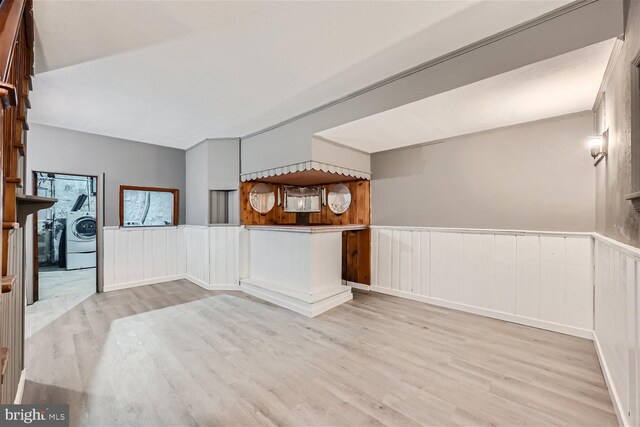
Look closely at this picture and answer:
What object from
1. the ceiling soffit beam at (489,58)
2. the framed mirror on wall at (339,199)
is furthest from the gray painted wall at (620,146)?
the framed mirror on wall at (339,199)

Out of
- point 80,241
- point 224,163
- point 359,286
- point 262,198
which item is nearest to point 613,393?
point 359,286

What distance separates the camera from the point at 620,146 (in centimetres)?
174

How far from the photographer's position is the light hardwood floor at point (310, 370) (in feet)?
5.62

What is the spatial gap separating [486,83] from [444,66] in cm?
36

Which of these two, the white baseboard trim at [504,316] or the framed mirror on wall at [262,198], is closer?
the white baseboard trim at [504,316]

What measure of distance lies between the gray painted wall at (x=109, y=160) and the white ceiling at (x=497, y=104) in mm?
3426

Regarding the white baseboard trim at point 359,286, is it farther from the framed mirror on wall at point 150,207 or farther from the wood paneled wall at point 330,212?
the framed mirror on wall at point 150,207

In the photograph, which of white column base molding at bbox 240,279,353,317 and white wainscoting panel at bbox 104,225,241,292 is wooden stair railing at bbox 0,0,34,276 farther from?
white wainscoting panel at bbox 104,225,241,292

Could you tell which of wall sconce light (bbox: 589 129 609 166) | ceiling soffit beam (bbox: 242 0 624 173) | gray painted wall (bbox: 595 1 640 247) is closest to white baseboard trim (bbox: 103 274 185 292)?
ceiling soffit beam (bbox: 242 0 624 173)

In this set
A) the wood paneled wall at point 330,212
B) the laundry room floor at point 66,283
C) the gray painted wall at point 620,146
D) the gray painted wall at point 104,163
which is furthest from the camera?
the wood paneled wall at point 330,212

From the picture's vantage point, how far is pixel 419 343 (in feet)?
8.55

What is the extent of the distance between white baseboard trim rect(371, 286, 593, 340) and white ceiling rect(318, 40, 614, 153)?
2.18m

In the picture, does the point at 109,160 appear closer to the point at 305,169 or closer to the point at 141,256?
the point at 141,256

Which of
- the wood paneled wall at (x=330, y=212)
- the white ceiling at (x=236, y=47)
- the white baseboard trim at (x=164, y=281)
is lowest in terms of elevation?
the white baseboard trim at (x=164, y=281)
